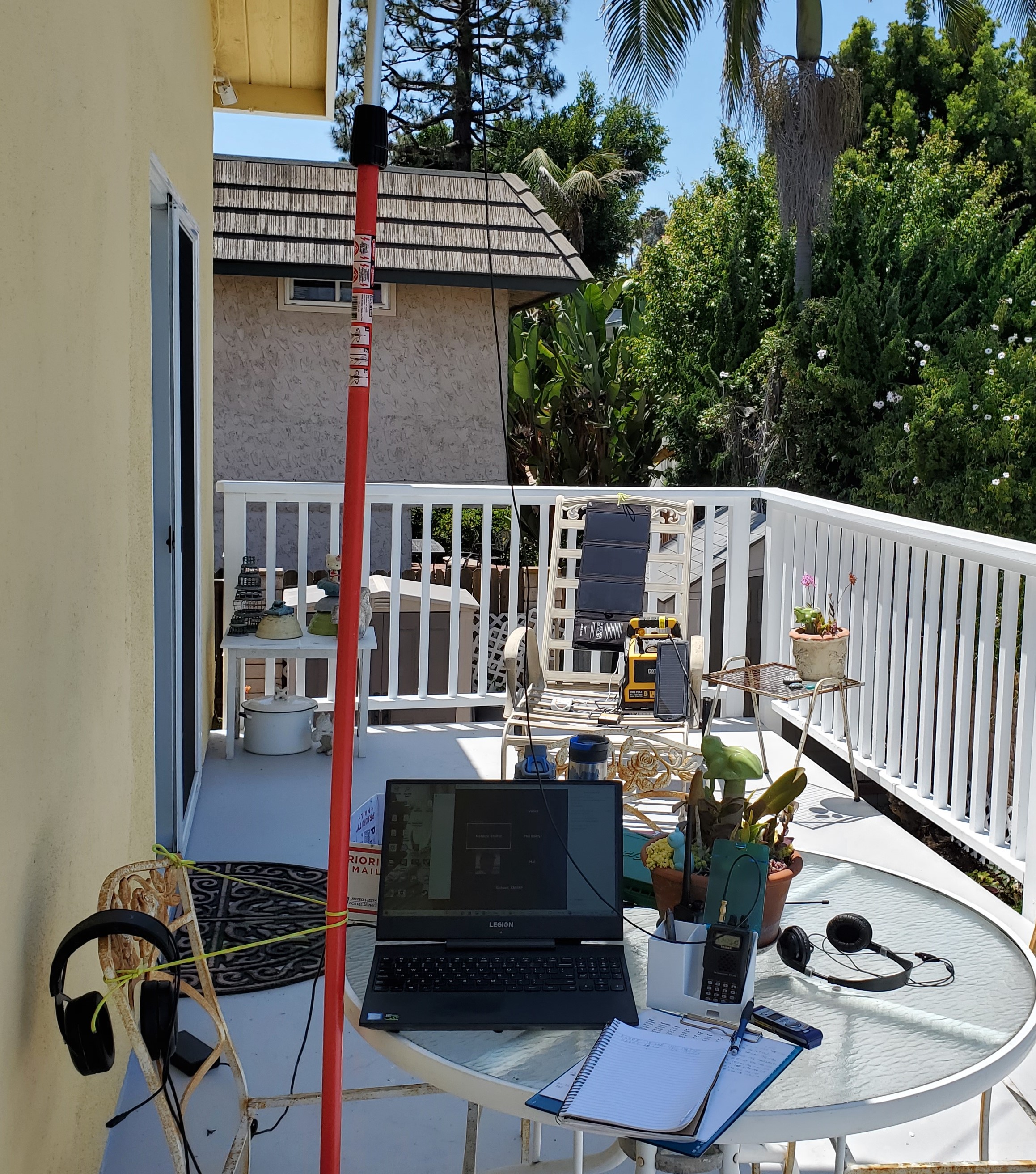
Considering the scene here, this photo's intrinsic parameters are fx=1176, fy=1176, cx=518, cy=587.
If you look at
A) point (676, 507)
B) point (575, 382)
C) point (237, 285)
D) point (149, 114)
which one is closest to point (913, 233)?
point (575, 382)

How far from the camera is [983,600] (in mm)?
3939

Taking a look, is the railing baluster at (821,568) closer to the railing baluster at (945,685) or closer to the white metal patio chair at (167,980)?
the railing baluster at (945,685)

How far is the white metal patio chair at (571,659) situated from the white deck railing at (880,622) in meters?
0.14

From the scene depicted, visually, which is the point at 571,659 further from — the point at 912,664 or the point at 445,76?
the point at 445,76

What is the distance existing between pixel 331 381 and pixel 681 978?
28.6 feet

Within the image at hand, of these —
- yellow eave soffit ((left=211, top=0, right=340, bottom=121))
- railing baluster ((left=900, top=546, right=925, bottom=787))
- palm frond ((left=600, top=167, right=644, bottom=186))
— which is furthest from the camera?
palm frond ((left=600, top=167, right=644, bottom=186))

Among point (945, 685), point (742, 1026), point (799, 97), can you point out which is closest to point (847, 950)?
point (742, 1026)

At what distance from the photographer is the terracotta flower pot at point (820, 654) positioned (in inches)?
177

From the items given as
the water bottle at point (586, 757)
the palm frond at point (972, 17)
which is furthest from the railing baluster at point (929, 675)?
the palm frond at point (972, 17)

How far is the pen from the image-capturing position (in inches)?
60.5

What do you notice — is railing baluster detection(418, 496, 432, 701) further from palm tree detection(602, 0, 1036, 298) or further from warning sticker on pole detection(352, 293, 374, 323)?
palm tree detection(602, 0, 1036, 298)

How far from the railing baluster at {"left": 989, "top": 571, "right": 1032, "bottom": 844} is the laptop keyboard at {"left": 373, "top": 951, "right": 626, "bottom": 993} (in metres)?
2.26

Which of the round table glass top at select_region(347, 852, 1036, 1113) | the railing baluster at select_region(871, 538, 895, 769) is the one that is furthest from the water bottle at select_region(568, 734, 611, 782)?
the railing baluster at select_region(871, 538, 895, 769)

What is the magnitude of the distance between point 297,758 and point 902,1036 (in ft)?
12.5
